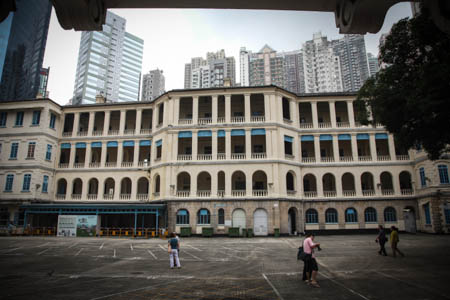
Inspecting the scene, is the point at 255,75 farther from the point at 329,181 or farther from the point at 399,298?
the point at 399,298

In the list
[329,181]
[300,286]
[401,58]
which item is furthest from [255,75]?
[300,286]

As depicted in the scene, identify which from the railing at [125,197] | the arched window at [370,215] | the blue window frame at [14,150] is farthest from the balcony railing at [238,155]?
the blue window frame at [14,150]

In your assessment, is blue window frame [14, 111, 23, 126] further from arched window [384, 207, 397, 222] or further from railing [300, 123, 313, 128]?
arched window [384, 207, 397, 222]

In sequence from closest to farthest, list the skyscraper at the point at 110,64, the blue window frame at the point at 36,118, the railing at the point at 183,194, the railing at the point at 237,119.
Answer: the railing at the point at 183,194
the railing at the point at 237,119
the blue window frame at the point at 36,118
the skyscraper at the point at 110,64

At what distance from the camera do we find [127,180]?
39.4m

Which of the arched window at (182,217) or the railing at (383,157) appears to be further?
the railing at (383,157)

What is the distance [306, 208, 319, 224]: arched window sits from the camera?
3309 cm

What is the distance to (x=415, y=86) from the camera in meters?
14.8

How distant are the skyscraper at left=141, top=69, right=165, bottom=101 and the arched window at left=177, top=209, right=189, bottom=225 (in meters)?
115

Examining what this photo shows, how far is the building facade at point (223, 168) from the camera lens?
1236 inches

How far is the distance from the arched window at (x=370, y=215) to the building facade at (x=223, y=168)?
5.5 inches

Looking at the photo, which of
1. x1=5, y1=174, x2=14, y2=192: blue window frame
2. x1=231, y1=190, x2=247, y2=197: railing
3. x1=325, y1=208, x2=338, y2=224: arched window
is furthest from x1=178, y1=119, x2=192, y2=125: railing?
x1=5, y1=174, x2=14, y2=192: blue window frame

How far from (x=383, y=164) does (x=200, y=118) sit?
21.1m

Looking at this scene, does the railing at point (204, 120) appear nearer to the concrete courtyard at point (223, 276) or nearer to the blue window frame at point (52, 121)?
the concrete courtyard at point (223, 276)
